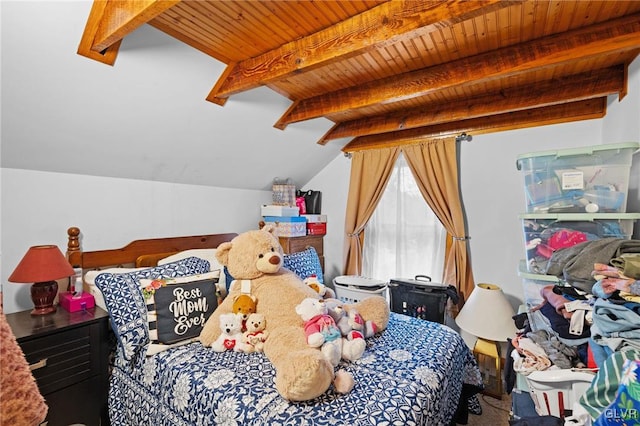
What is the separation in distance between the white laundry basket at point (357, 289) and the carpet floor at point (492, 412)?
1.14 m

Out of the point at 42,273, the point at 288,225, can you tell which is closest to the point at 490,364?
the point at 288,225

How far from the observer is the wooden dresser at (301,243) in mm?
3158

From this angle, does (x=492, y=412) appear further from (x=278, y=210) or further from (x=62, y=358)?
(x=62, y=358)

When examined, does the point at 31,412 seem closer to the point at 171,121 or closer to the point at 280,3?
the point at 280,3

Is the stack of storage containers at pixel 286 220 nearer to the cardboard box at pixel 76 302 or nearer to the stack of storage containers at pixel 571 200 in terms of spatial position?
the cardboard box at pixel 76 302

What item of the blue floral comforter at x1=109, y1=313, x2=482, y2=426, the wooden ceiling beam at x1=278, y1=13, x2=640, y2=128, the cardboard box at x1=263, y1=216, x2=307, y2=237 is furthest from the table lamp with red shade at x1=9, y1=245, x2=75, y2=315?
the wooden ceiling beam at x1=278, y1=13, x2=640, y2=128

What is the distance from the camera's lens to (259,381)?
4.42ft

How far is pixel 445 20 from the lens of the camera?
120 centimetres

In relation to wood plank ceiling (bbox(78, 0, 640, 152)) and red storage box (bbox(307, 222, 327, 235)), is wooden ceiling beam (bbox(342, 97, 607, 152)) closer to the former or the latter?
wood plank ceiling (bbox(78, 0, 640, 152))

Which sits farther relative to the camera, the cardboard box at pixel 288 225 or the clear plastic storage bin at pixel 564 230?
the cardboard box at pixel 288 225

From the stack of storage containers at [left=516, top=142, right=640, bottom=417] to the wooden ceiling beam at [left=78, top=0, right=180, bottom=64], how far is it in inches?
82.1

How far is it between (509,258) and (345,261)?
1.64 m

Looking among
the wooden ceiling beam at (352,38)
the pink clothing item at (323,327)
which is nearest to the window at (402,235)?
the pink clothing item at (323,327)

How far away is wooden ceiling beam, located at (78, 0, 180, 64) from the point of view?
1150 millimetres
